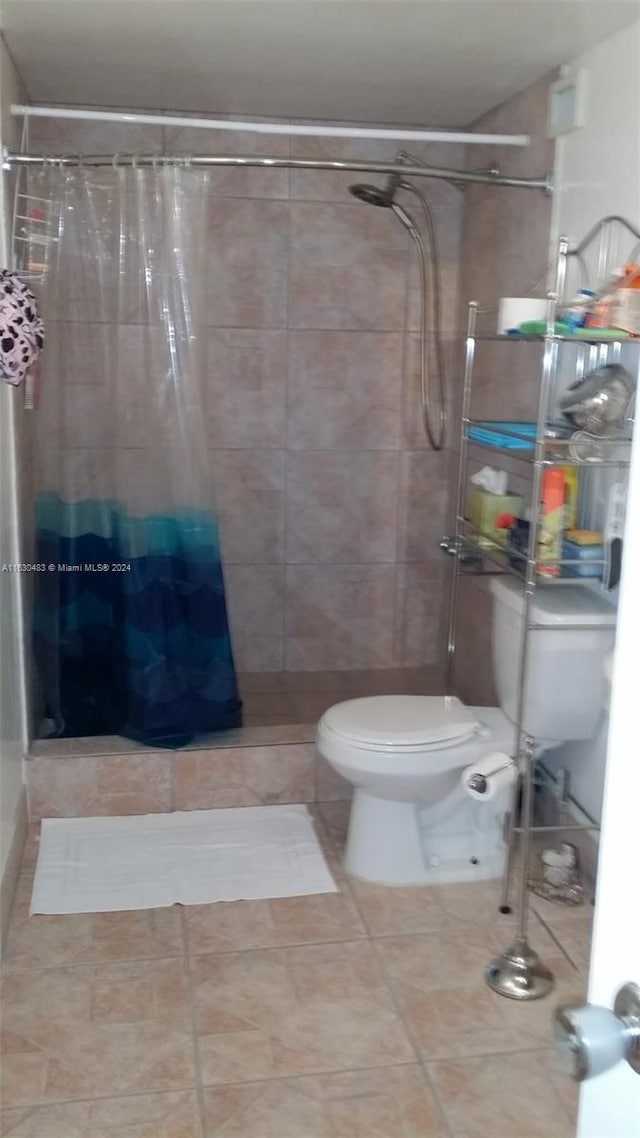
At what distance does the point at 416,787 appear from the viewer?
8.61 feet

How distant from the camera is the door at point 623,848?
812 mm

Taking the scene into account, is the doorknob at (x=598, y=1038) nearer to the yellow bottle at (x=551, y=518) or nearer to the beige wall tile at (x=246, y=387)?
the yellow bottle at (x=551, y=518)

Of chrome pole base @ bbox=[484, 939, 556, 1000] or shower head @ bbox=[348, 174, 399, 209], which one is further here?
shower head @ bbox=[348, 174, 399, 209]

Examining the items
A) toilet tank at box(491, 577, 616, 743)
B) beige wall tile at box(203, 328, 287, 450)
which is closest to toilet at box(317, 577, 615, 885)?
toilet tank at box(491, 577, 616, 743)

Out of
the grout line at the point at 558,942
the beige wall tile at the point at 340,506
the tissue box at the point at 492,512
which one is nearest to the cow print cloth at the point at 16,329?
the tissue box at the point at 492,512

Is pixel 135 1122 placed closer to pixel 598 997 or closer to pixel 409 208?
pixel 598 997

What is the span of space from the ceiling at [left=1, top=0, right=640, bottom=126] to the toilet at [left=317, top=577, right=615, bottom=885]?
1328 mm

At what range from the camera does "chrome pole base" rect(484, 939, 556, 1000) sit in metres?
2.25

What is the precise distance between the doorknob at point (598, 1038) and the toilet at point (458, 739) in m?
1.60

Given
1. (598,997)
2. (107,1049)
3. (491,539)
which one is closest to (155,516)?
(491,539)

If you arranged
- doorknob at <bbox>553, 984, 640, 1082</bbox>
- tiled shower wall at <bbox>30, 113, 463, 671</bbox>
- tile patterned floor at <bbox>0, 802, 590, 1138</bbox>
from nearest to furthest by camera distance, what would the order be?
doorknob at <bbox>553, 984, 640, 1082</bbox> < tile patterned floor at <bbox>0, 802, 590, 1138</bbox> < tiled shower wall at <bbox>30, 113, 463, 671</bbox>

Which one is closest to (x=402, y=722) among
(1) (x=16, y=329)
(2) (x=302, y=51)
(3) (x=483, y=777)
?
(3) (x=483, y=777)

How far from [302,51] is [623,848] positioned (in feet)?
7.83

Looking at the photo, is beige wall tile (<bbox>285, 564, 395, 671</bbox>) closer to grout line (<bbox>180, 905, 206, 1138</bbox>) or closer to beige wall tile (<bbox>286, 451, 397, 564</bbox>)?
beige wall tile (<bbox>286, 451, 397, 564</bbox>)
